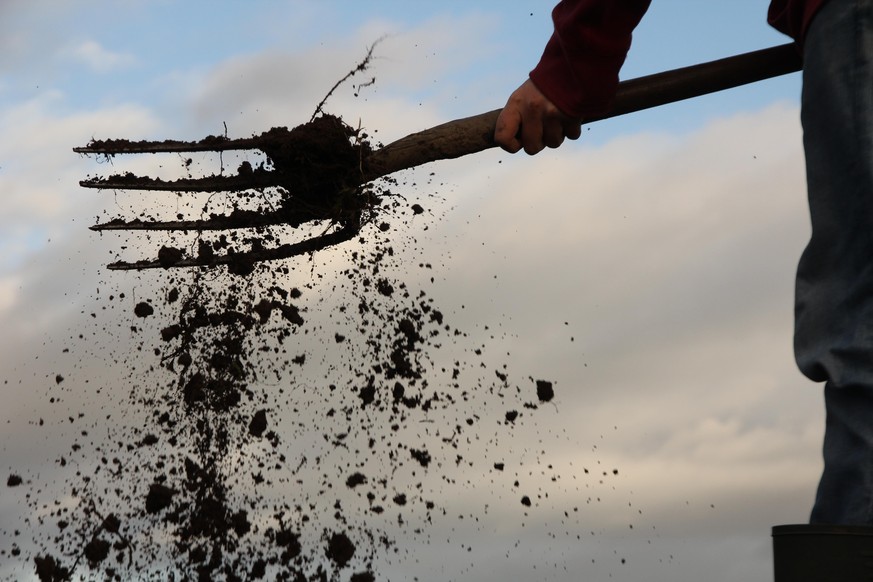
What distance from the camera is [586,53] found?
108 inches

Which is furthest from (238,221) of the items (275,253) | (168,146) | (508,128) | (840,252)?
(840,252)

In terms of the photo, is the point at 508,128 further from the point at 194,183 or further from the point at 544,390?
the point at 194,183

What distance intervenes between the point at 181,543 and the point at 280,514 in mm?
423

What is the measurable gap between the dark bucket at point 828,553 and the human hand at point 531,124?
5.45 ft

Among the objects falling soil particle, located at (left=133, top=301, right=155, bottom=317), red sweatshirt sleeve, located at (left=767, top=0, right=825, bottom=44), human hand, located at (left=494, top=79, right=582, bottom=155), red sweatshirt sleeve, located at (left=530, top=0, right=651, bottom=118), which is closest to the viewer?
red sweatshirt sleeve, located at (left=767, top=0, right=825, bottom=44)

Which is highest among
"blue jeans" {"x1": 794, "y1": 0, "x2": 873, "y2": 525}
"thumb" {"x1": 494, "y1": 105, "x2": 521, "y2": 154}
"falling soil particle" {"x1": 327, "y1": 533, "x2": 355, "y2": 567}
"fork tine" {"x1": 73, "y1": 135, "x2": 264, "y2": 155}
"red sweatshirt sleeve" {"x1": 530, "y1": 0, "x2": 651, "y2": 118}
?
"fork tine" {"x1": 73, "y1": 135, "x2": 264, "y2": 155}

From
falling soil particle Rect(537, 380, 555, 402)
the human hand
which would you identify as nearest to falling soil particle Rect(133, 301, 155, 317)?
falling soil particle Rect(537, 380, 555, 402)

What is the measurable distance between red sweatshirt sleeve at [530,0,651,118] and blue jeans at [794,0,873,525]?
834 millimetres

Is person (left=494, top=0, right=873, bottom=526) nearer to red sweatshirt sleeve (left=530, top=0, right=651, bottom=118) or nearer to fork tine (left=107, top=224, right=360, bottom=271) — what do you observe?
red sweatshirt sleeve (left=530, top=0, right=651, bottom=118)

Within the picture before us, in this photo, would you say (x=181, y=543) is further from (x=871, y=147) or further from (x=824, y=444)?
(x=871, y=147)

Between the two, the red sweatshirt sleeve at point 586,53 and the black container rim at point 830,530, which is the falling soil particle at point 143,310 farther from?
the black container rim at point 830,530

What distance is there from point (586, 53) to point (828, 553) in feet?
5.41

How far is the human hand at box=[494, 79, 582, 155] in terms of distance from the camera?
9.62 ft

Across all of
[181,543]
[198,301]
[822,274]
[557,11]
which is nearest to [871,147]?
[822,274]
